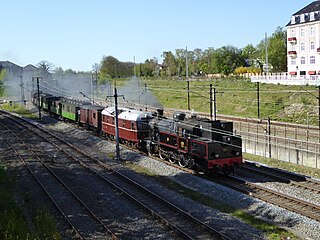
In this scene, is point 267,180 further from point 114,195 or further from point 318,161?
point 114,195

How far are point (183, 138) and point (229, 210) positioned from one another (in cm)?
775

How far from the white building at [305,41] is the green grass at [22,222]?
56.5 meters

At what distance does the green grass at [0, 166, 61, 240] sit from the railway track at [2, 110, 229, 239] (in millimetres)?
4029

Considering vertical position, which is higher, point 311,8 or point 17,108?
point 311,8

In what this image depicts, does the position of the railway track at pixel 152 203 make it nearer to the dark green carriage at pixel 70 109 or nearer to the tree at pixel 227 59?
the dark green carriage at pixel 70 109

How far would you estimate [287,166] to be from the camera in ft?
86.1

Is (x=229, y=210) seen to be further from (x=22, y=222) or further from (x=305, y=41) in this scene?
(x=305, y=41)

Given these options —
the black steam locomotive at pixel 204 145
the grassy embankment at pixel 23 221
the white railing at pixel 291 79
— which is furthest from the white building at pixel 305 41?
the grassy embankment at pixel 23 221

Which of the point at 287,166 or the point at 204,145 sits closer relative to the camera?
the point at 204,145

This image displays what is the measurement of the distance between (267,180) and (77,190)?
10081 millimetres

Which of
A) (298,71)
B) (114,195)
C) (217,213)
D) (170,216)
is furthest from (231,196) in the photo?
(298,71)

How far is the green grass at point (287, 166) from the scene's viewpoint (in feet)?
80.0

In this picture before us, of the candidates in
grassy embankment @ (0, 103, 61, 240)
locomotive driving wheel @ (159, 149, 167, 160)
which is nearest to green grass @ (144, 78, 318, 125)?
locomotive driving wheel @ (159, 149, 167, 160)

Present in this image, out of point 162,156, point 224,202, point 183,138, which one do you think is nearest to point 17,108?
point 162,156
